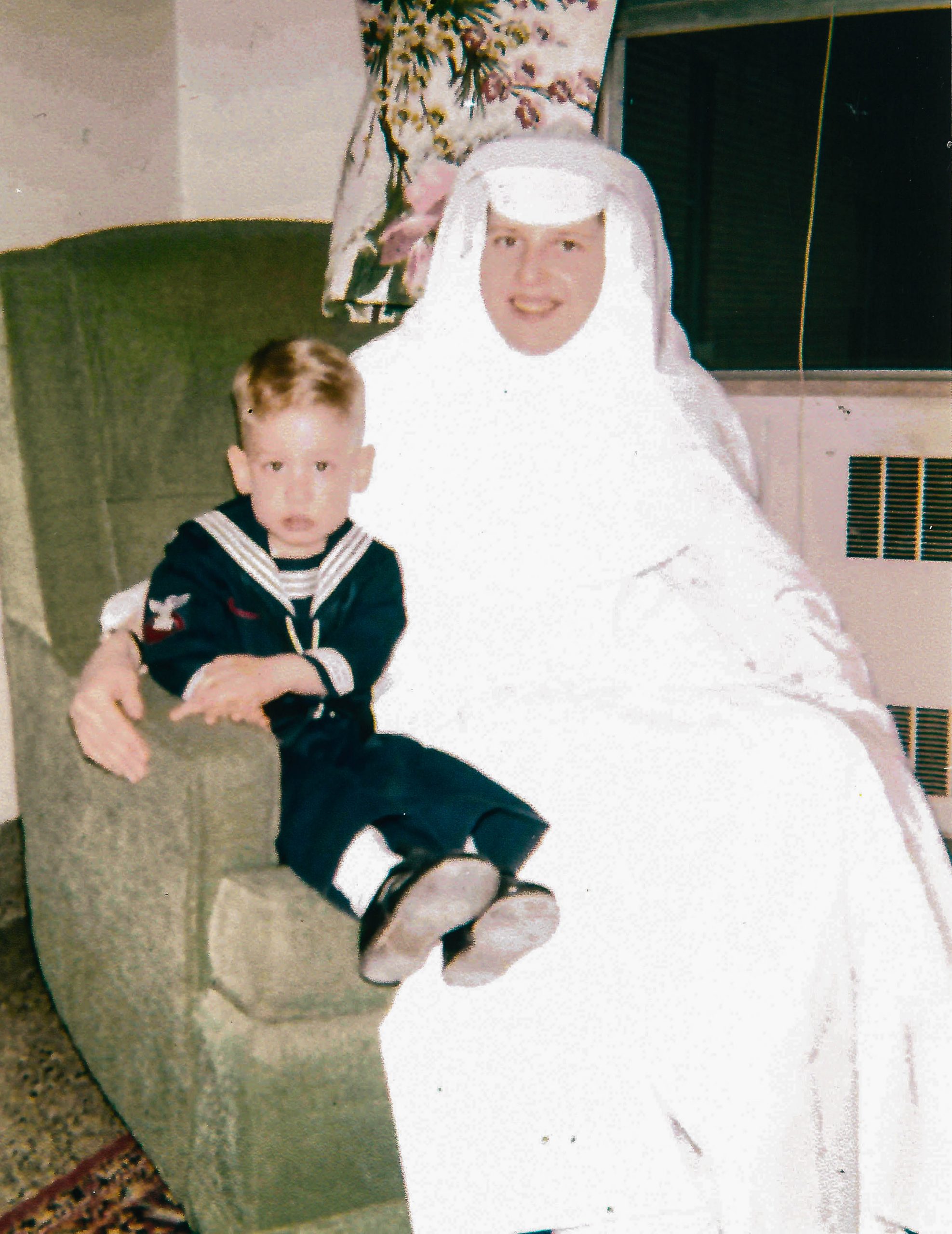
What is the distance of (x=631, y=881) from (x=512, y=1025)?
21cm

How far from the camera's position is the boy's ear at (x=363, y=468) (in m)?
1.52

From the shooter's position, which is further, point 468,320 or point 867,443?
point 867,443

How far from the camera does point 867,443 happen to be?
88.3 inches

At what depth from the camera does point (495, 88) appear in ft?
6.37

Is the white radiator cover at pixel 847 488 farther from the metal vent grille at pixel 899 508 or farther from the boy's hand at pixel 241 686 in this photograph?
the boy's hand at pixel 241 686

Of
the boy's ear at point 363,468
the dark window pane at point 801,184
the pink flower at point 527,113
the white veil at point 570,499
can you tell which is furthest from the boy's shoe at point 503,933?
the dark window pane at point 801,184

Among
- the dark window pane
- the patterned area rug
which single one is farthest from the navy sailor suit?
the dark window pane

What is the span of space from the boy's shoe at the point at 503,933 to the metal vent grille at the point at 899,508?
51.9 inches

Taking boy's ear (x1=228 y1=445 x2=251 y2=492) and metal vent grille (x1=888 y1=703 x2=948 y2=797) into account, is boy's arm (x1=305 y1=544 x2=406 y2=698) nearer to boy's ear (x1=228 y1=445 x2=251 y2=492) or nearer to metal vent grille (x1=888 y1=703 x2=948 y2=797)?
boy's ear (x1=228 y1=445 x2=251 y2=492)

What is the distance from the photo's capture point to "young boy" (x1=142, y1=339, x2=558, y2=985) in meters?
1.19

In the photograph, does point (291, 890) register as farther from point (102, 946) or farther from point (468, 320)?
point (468, 320)

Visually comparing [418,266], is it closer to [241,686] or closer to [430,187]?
[430,187]

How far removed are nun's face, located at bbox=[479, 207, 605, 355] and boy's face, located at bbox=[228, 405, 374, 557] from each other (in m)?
0.27

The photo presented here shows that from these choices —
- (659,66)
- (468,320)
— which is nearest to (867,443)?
(468,320)
